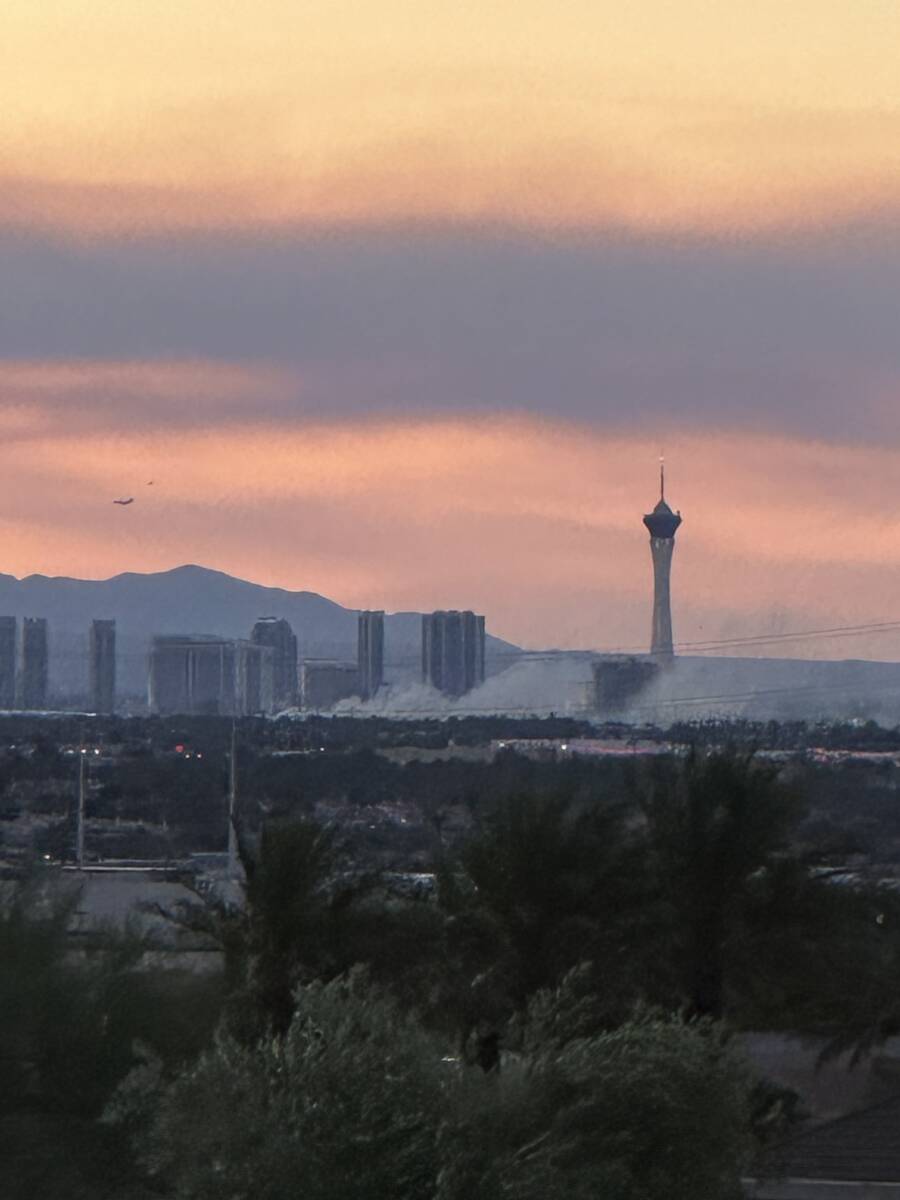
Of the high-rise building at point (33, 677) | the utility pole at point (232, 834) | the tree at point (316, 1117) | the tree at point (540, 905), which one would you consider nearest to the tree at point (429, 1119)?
the tree at point (316, 1117)

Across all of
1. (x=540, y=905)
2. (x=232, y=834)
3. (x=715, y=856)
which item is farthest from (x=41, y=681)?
(x=540, y=905)

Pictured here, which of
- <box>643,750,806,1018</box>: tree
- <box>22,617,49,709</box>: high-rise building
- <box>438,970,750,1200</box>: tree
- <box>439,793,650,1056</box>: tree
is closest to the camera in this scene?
<box>438,970,750,1200</box>: tree

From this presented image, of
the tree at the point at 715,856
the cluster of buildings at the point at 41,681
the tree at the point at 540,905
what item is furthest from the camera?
the cluster of buildings at the point at 41,681

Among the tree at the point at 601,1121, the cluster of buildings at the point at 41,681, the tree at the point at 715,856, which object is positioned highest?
the cluster of buildings at the point at 41,681

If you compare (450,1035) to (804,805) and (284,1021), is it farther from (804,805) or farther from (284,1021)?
(804,805)

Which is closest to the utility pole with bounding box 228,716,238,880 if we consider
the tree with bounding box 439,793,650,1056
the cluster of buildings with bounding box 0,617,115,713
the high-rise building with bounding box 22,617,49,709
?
the tree with bounding box 439,793,650,1056

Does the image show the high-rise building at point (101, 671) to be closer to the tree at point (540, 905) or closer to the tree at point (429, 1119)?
the tree at point (540, 905)

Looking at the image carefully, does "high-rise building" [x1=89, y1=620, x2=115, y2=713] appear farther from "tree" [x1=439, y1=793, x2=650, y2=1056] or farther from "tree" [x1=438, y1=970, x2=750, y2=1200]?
"tree" [x1=438, y1=970, x2=750, y2=1200]

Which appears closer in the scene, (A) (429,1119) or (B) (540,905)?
(A) (429,1119)

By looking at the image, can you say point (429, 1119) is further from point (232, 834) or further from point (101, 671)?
point (101, 671)

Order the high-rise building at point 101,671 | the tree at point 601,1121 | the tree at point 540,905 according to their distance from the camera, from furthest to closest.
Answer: the high-rise building at point 101,671, the tree at point 540,905, the tree at point 601,1121

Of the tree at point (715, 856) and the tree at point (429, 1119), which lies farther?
the tree at point (715, 856)
